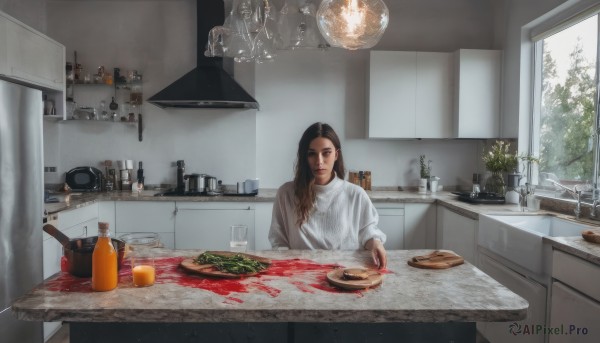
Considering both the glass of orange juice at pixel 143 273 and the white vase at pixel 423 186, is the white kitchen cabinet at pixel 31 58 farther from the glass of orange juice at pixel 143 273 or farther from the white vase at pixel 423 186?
the white vase at pixel 423 186

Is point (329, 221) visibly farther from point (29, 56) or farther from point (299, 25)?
point (29, 56)

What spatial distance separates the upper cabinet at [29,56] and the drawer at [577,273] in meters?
3.38

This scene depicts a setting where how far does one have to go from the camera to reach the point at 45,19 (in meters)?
Result: 4.20

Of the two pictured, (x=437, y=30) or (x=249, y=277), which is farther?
(x=437, y=30)

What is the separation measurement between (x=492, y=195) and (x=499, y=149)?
1.42 feet

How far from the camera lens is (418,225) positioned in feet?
12.7

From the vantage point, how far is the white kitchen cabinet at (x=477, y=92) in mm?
3996

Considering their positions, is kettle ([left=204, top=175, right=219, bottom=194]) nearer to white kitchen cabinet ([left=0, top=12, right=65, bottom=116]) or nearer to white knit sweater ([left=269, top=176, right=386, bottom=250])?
white kitchen cabinet ([left=0, top=12, right=65, bottom=116])

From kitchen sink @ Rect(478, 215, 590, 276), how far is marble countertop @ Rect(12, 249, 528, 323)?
0.93 m

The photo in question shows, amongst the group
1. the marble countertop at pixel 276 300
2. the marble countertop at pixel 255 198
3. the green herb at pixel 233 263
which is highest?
the marble countertop at pixel 255 198

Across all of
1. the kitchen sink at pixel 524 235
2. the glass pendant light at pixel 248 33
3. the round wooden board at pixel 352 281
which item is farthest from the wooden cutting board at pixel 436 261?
the glass pendant light at pixel 248 33

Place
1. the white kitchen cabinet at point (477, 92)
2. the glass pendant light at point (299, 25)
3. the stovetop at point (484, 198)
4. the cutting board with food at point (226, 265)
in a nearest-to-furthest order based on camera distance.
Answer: the cutting board with food at point (226, 265) < the glass pendant light at point (299, 25) < the stovetop at point (484, 198) < the white kitchen cabinet at point (477, 92)

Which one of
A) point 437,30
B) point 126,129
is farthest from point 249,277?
point 437,30

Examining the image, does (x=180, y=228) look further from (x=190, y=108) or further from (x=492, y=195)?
(x=492, y=195)
